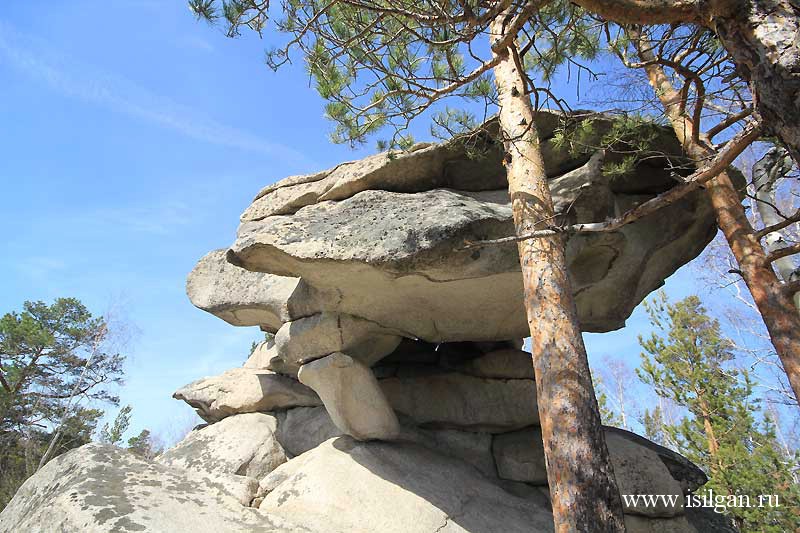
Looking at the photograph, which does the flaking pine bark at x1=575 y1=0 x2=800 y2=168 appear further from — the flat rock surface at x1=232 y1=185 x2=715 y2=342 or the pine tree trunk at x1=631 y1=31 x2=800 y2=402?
the flat rock surface at x1=232 y1=185 x2=715 y2=342

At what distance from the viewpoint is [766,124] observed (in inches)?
83.8

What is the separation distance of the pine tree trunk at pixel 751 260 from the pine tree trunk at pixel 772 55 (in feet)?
7.08

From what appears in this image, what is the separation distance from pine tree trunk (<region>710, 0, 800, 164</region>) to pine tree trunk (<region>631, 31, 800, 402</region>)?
216 centimetres

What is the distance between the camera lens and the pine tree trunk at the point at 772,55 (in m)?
1.97

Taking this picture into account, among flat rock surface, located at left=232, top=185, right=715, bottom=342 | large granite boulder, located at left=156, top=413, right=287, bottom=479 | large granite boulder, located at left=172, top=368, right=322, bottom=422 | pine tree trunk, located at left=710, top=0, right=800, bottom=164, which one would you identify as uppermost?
flat rock surface, located at left=232, top=185, right=715, bottom=342

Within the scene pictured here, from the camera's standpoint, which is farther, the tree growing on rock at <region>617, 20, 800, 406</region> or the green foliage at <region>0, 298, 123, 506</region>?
the green foliage at <region>0, 298, 123, 506</region>

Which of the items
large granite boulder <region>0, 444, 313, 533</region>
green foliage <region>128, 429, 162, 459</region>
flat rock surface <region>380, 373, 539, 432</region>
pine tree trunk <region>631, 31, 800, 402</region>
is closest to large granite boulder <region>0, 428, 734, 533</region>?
large granite boulder <region>0, 444, 313, 533</region>

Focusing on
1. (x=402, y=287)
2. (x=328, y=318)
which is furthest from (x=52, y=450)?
(x=402, y=287)

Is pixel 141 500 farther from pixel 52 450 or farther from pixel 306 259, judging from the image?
pixel 52 450

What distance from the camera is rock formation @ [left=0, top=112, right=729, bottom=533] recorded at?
4.96 meters

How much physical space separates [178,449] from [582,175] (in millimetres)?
6407

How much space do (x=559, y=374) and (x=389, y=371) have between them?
14.2 ft

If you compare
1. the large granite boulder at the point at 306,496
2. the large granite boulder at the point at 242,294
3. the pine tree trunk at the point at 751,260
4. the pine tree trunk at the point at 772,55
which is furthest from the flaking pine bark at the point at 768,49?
the large granite boulder at the point at 242,294

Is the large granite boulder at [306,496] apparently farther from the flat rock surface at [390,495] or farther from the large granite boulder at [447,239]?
the large granite boulder at [447,239]
